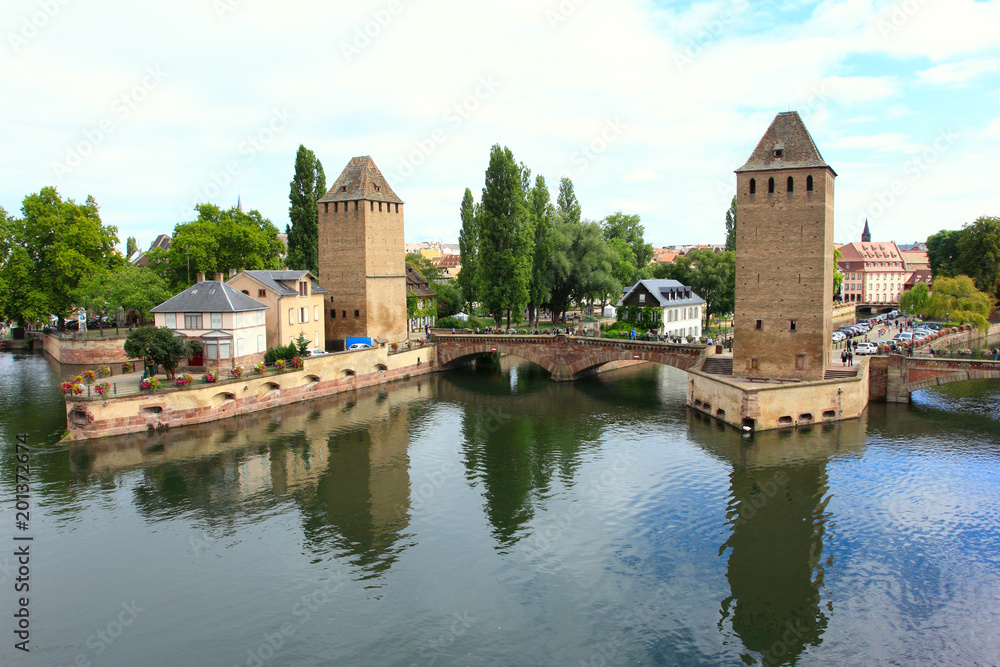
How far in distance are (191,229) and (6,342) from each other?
95.7 feet

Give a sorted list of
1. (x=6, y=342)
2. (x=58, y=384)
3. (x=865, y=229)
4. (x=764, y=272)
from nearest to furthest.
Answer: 1. (x=764, y=272)
2. (x=58, y=384)
3. (x=6, y=342)
4. (x=865, y=229)

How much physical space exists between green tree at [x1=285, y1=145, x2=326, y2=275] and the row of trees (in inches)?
593

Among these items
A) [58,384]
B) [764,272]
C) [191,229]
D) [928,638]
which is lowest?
[928,638]

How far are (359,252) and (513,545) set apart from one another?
118ft

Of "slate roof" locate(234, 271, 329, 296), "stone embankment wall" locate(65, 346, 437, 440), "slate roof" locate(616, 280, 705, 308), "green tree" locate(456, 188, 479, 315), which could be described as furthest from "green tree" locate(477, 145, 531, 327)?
"green tree" locate(456, 188, 479, 315)

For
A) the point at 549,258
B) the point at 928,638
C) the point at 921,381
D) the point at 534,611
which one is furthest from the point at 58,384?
the point at 921,381

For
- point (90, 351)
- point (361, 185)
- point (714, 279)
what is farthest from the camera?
point (714, 279)

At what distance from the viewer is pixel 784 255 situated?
126 ft

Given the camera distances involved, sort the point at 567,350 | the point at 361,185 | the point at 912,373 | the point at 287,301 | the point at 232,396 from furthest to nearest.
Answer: the point at 361,185 < the point at 567,350 < the point at 287,301 < the point at 912,373 < the point at 232,396

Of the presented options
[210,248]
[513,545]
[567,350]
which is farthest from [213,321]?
[513,545]

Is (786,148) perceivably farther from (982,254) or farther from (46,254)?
(46,254)

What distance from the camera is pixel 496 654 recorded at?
16859mm

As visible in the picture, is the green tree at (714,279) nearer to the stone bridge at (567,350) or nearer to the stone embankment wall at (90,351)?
the stone bridge at (567,350)

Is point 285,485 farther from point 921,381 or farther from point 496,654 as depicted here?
point 921,381
